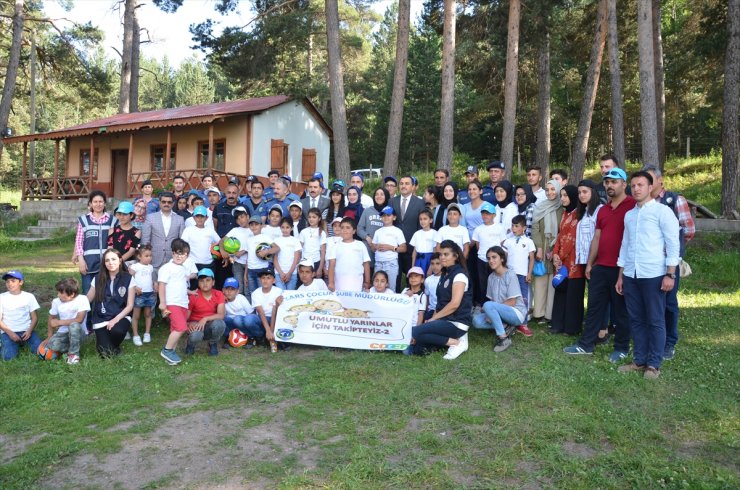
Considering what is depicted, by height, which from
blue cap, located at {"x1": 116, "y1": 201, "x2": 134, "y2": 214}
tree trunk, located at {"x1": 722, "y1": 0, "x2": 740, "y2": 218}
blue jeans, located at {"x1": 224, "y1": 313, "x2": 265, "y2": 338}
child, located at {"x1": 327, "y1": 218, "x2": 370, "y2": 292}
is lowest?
blue jeans, located at {"x1": 224, "y1": 313, "x2": 265, "y2": 338}

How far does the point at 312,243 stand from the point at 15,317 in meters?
3.46

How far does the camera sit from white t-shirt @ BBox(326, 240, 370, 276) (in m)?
7.17

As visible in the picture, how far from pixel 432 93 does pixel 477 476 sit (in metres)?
28.3

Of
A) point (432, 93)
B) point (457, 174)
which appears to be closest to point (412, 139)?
point (432, 93)

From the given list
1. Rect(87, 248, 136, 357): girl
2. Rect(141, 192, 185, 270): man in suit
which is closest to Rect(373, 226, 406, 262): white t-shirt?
Rect(141, 192, 185, 270): man in suit

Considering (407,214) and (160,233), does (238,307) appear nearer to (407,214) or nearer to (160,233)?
(160,233)

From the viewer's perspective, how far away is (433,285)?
22.3 feet

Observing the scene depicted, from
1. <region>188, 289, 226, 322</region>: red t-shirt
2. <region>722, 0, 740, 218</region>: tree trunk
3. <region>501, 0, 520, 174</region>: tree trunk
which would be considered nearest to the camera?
<region>188, 289, 226, 322</region>: red t-shirt

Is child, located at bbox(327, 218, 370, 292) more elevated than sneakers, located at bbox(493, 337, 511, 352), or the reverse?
child, located at bbox(327, 218, 370, 292)

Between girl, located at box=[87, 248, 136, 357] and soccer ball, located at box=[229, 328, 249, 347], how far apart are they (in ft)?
3.77

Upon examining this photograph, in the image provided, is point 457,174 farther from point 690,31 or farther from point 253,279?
point 253,279

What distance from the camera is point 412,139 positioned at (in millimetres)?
31266

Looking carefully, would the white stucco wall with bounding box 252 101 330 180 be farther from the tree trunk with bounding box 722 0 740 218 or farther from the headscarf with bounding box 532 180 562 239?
the headscarf with bounding box 532 180 562 239

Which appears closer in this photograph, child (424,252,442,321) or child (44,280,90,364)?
child (44,280,90,364)
